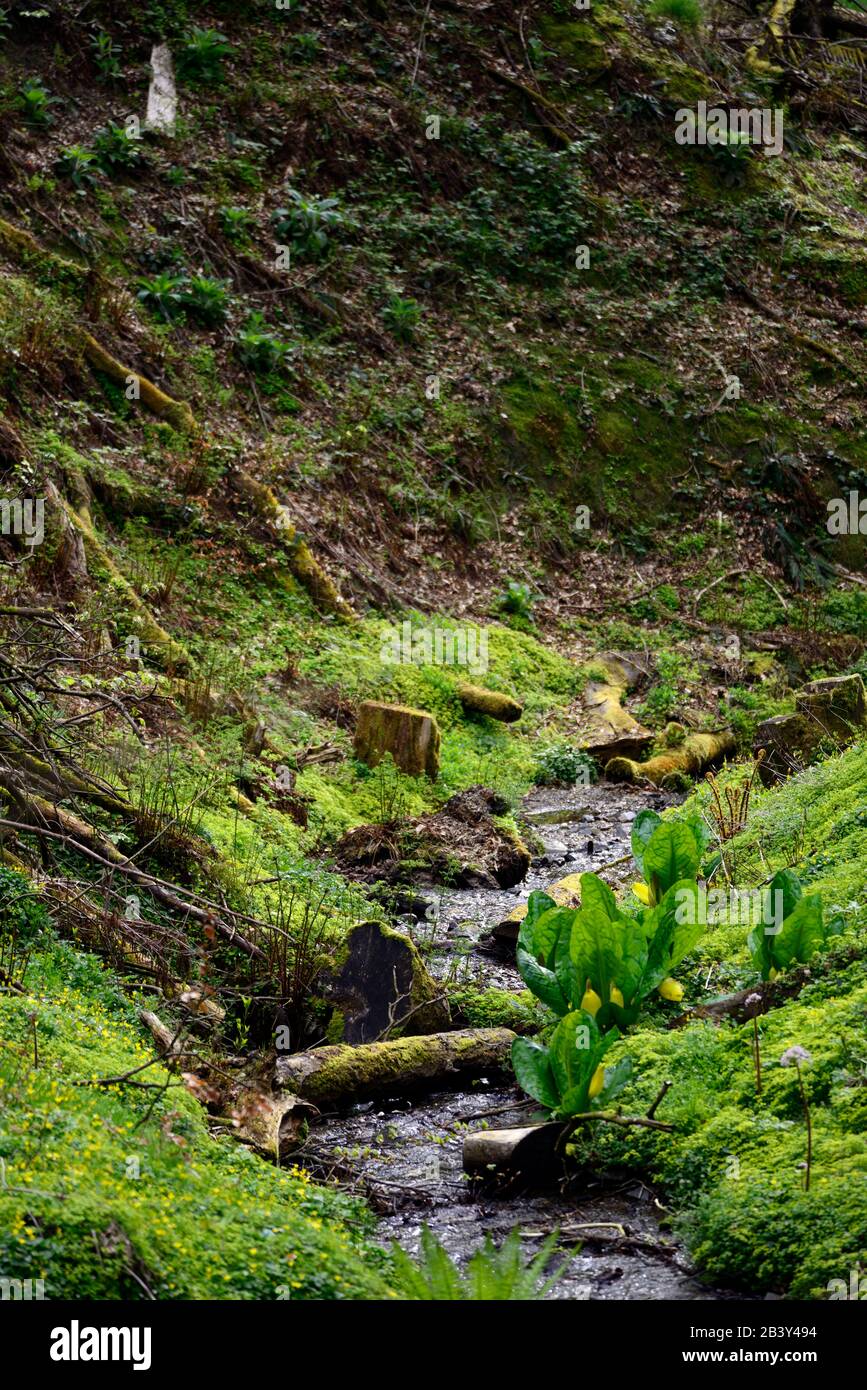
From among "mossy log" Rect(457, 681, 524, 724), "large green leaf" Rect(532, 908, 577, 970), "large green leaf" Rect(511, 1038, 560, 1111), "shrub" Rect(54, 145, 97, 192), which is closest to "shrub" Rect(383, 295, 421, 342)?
"shrub" Rect(54, 145, 97, 192)

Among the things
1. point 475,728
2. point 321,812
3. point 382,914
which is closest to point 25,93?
point 475,728

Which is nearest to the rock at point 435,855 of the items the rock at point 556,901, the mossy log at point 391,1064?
the rock at point 556,901

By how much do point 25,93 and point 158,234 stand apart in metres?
2.59

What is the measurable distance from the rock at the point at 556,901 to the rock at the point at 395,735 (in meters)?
1.93

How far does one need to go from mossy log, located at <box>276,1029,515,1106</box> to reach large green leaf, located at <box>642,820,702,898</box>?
1.15 meters

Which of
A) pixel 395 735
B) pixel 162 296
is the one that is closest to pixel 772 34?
pixel 162 296

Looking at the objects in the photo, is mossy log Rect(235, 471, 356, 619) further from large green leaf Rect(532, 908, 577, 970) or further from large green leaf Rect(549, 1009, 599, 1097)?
large green leaf Rect(549, 1009, 599, 1097)

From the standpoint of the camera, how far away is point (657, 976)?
5812 millimetres

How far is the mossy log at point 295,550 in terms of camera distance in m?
12.4

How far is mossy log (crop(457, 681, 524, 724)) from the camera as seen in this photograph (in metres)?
11.9

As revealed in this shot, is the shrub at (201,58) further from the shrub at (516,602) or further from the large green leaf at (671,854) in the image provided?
the large green leaf at (671,854)

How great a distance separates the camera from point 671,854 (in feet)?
20.9

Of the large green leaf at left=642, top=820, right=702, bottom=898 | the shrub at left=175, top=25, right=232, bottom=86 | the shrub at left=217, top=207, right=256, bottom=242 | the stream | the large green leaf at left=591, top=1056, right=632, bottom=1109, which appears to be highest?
the shrub at left=175, top=25, right=232, bottom=86

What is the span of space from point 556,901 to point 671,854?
67.6 inches
